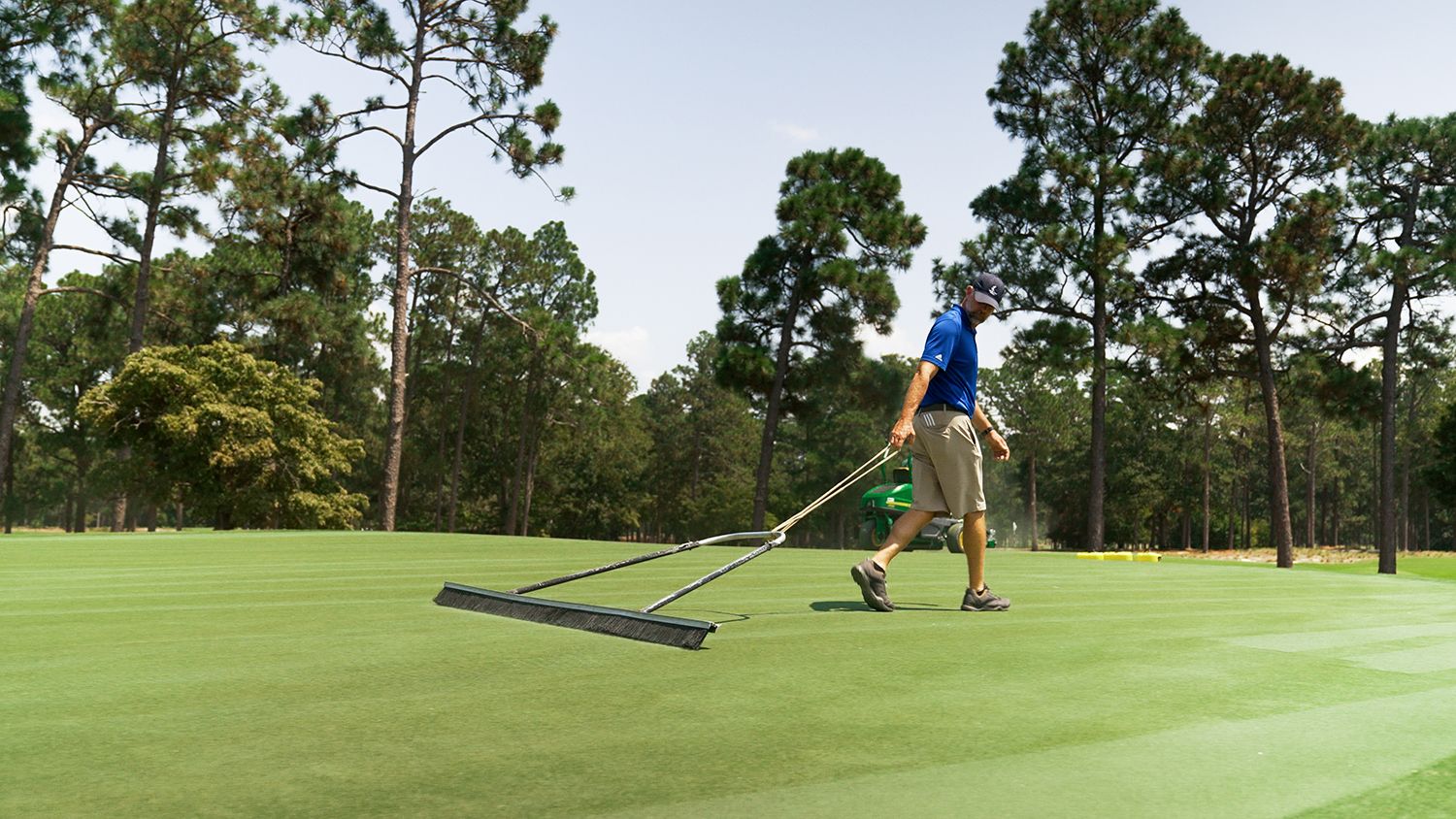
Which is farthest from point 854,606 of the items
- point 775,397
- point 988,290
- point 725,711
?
point 775,397

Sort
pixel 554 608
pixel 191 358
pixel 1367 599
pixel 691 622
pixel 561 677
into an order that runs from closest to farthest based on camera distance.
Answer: pixel 561 677
pixel 691 622
pixel 554 608
pixel 1367 599
pixel 191 358

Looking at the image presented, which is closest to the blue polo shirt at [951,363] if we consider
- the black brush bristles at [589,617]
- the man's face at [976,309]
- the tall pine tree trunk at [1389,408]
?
the man's face at [976,309]

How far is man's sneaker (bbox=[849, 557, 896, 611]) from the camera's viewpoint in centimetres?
572

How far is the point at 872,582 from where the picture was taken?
5.75 metres

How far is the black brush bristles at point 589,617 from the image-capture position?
435 cm

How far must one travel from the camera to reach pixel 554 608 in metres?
5.10

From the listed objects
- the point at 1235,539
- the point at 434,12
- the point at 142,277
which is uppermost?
the point at 434,12

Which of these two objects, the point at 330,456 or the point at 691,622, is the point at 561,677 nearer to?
the point at 691,622

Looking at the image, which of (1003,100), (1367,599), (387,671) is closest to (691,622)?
(387,671)

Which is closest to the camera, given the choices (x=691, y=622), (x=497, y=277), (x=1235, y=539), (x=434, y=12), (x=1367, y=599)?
(x=691, y=622)

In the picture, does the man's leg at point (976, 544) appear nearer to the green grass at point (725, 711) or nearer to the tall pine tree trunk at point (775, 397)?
the green grass at point (725, 711)

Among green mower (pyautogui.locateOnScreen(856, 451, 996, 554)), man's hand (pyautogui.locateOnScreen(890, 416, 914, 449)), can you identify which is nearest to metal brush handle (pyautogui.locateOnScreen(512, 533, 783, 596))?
man's hand (pyautogui.locateOnScreen(890, 416, 914, 449))

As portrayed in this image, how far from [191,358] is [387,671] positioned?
90.4ft

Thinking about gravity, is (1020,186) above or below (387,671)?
above
